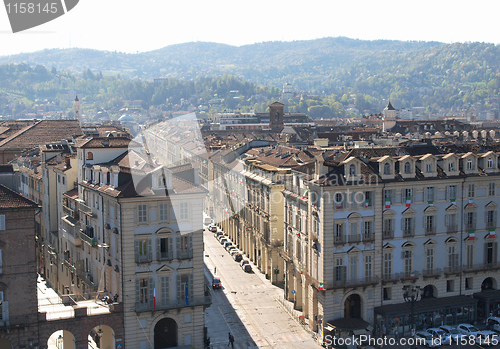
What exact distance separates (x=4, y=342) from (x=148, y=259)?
11477mm

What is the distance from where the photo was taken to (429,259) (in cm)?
6103

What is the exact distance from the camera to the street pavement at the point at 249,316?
5797cm

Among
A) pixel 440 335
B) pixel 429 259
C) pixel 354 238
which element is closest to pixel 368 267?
pixel 354 238

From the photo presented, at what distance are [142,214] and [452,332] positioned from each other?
27925 mm

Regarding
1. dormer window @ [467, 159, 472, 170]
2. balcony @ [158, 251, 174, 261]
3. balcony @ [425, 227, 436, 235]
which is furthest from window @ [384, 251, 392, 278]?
balcony @ [158, 251, 174, 261]

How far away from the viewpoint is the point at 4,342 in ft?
158

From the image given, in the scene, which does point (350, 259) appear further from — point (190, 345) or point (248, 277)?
point (248, 277)

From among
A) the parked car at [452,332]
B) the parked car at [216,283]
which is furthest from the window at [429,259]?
the parked car at [216,283]

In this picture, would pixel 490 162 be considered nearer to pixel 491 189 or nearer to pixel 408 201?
pixel 491 189

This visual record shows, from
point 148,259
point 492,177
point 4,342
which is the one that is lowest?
point 4,342

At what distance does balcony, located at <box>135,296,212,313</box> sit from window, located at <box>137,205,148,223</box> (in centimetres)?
609

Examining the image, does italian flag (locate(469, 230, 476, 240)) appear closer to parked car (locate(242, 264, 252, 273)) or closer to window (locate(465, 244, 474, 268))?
window (locate(465, 244, 474, 268))

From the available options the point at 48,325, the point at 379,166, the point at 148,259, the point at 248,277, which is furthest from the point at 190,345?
the point at 248,277

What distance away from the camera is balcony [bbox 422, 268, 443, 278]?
6078 centimetres
